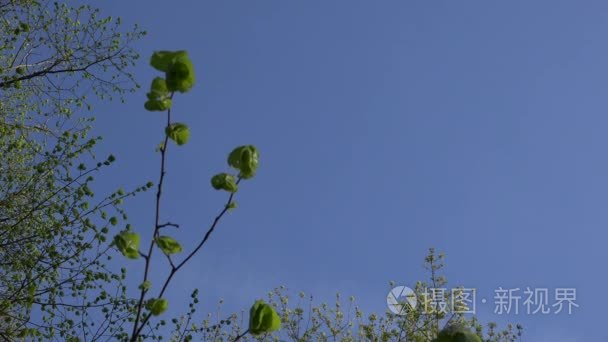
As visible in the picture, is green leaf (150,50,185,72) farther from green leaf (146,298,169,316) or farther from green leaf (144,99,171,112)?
green leaf (146,298,169,316)

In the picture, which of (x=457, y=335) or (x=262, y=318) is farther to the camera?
(x=262, y=318)

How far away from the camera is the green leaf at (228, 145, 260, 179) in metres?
1.59

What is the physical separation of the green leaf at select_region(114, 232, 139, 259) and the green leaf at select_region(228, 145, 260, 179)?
0.28 meters

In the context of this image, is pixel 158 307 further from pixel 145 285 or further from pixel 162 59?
pixel 162 59

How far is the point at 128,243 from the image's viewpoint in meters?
1.57

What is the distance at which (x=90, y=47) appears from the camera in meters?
7.35

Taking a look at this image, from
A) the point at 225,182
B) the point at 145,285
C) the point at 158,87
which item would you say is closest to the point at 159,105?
the point at 158,87

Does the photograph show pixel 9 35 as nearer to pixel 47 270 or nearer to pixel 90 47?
pixel 90 47

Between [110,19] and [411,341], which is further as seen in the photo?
[411,341]

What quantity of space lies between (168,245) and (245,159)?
0.90 feet

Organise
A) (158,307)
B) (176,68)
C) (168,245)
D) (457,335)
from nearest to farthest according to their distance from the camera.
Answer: (457,335)
(176,68)
(168,245)
(158,307)

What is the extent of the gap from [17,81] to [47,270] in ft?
5.82

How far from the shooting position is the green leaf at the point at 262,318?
151 centimetres

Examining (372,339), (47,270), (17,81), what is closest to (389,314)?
(372,339)
